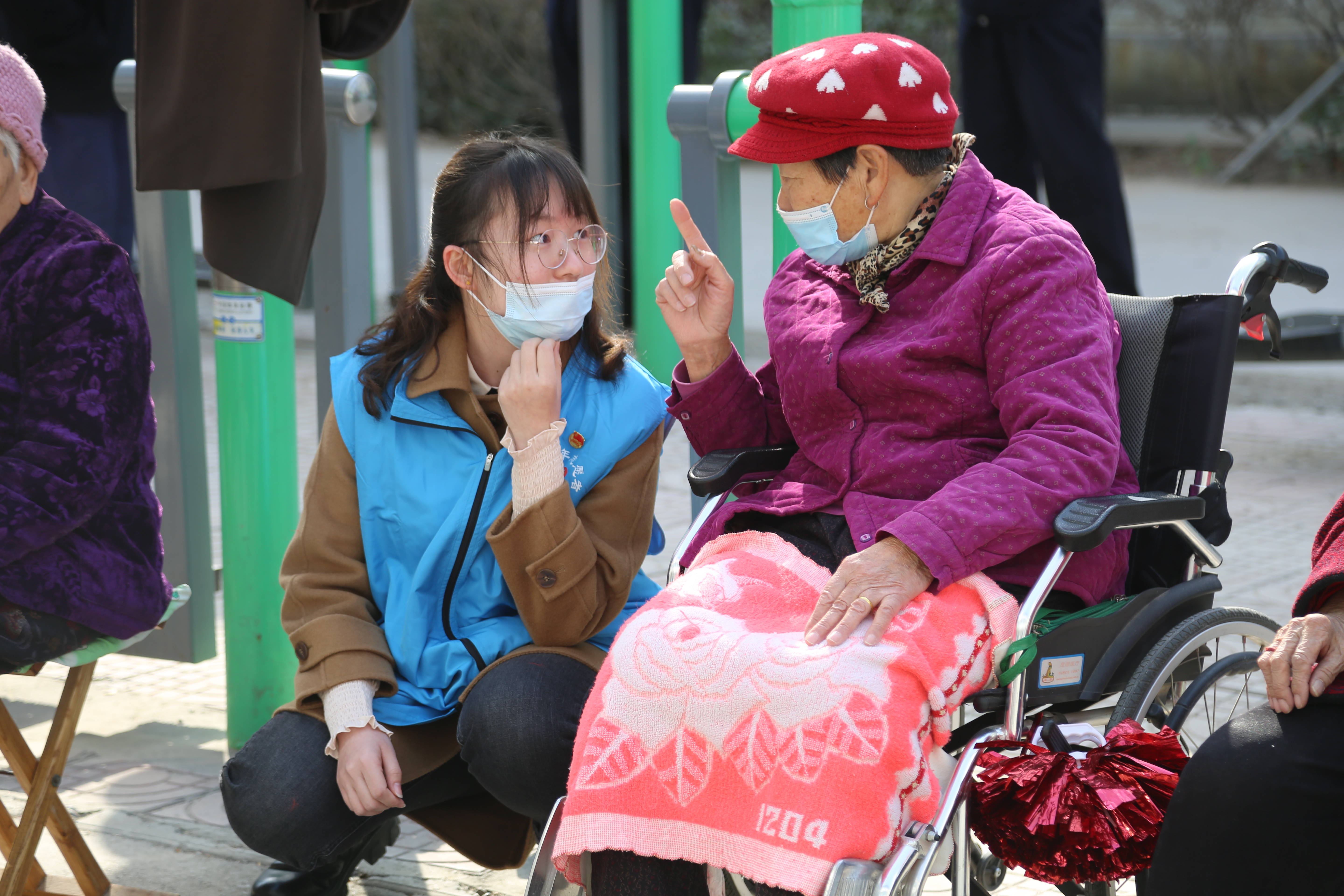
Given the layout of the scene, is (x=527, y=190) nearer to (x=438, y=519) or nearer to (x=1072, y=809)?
(x=438, y=519)

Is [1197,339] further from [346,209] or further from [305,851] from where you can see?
[346,209]

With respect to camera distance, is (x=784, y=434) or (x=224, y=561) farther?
(x=224, y=561)

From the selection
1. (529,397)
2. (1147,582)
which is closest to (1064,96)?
(1147,582)

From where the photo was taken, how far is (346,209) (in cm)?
345

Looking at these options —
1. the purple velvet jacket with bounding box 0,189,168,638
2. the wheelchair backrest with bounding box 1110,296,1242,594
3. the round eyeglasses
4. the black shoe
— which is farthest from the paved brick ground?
the round eyeglasses

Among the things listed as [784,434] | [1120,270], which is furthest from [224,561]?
[1120,270]

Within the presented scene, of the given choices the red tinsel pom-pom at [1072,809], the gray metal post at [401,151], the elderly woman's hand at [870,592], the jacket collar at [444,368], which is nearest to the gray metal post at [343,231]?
the jacket collar at [444,368]

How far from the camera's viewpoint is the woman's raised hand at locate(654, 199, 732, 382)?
2557 mm

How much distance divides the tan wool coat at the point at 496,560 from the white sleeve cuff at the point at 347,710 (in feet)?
0.05

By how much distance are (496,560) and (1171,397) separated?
1151 millimetres

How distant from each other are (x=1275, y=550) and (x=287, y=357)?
3.35m

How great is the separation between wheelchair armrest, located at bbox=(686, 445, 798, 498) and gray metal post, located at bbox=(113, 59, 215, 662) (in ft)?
5.12

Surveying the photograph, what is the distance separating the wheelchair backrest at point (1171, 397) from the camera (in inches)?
97.5

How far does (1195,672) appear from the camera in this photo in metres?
2.46
